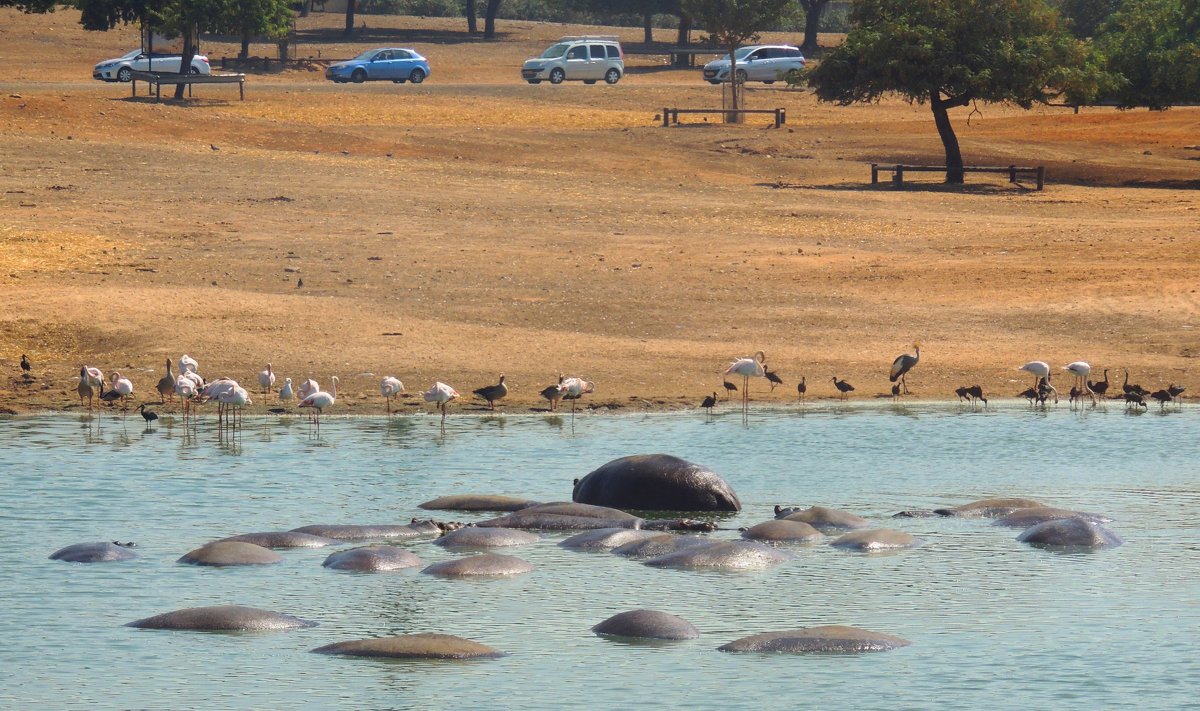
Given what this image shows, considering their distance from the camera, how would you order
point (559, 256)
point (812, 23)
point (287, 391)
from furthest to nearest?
point (812, 23), point (559, 256), point (287, 391)

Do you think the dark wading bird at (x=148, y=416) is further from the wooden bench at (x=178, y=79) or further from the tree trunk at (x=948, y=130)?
the wooden bench at (x=178, y=79)

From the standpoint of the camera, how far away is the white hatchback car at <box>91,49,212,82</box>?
63344mm

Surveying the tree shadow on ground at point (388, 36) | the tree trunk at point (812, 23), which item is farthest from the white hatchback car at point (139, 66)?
the tree trunk at point (812, 23)

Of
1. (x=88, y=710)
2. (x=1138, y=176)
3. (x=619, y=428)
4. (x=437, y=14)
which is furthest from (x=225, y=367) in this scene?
(x=437, y=14)

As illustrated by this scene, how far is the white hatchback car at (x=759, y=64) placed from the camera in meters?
68.8

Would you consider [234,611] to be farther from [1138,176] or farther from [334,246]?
[1138,176]

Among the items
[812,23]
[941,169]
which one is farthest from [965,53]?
[812,23]

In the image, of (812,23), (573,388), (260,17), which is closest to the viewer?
(573,388)

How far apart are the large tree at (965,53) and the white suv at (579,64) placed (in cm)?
2730

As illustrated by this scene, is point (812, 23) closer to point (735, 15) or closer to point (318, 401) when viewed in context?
point (735, 15)

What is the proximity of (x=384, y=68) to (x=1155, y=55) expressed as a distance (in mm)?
30164

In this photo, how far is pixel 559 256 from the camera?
89.0 ft

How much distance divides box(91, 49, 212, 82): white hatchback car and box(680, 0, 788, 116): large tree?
1727cm

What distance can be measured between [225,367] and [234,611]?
10.1 m
